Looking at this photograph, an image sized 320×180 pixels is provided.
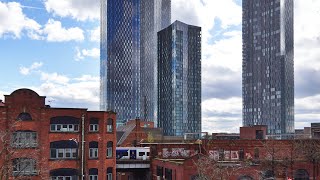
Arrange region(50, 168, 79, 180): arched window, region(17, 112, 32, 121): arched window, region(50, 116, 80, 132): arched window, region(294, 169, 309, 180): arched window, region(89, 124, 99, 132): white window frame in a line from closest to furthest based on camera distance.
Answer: region(17, 112, 32, 121): arched window < region(50, 168, 79, 180): arched window < region(50, 116, 80, 132): arched window < region(89, 124, 99, 132): white window frame < region(294, 169, 309, 180): arched window

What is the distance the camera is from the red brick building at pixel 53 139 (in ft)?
197

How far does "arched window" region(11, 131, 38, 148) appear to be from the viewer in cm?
5926

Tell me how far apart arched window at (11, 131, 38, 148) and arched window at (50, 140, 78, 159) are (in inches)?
109

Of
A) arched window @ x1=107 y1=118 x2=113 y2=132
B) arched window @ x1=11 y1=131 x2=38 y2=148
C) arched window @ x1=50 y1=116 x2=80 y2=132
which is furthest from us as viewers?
arched window @ x1=107 y1=118 x2=113 y2=132

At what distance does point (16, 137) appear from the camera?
59781mm

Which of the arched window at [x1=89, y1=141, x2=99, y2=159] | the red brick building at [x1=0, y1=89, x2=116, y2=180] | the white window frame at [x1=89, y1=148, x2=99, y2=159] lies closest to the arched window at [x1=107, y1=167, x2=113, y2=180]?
the red brick building at [x1=0, y1=89, x2=116, y2=180]

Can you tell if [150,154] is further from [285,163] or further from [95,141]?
[285,163]

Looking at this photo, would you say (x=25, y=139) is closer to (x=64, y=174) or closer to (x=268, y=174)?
(x=64, y=174)

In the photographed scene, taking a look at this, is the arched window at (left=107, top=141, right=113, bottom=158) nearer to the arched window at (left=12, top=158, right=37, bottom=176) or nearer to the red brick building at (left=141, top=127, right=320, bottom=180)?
the red brick building at (left=141, top=127, right=320, bottom=180)

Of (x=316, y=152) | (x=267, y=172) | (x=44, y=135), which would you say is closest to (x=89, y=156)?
(x=44, y=135)

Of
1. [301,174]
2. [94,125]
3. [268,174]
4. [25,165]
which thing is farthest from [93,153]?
[301,174]

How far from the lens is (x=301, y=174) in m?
71.3

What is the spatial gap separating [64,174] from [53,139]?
5916 mm

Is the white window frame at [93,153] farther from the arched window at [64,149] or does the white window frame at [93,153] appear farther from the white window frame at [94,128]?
the white window frame at [94,128]
